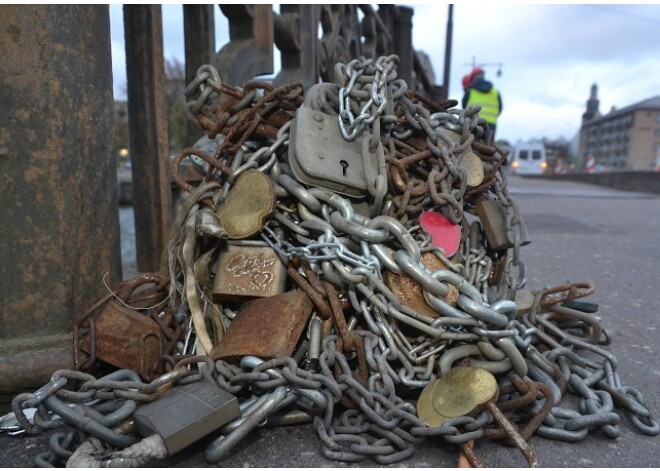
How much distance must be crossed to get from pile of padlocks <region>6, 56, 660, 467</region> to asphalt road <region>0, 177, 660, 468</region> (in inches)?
1.5

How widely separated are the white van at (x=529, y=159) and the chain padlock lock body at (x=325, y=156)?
40.6 metres

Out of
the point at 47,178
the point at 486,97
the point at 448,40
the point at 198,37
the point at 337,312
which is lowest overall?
the point at 337,312

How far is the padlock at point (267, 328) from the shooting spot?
123 cm

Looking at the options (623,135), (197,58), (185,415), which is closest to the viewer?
(185,415)

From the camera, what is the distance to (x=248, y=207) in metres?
1.47

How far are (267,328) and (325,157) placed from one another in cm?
53

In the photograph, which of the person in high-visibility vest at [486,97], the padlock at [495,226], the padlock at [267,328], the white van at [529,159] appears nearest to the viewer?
the padlock at [267,328]

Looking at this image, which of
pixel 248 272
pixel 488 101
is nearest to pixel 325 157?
pixel 248 272

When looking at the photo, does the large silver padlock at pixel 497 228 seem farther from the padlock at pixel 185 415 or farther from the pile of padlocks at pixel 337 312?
the padlock at pixel 185 415

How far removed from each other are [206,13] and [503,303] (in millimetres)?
2609

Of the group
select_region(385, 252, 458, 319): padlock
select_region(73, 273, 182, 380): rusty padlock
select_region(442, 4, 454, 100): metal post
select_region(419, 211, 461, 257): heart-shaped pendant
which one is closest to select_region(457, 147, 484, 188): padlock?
select_region(419, 211, 461, 257): heart-shaped pendant

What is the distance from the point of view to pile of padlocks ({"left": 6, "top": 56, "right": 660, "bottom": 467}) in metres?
1.10

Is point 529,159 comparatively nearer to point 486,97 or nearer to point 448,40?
point 448,40

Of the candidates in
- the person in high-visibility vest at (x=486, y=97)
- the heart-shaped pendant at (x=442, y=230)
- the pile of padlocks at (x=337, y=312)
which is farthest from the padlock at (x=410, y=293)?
the person in high-visibility vest at (x=486, y=97)
